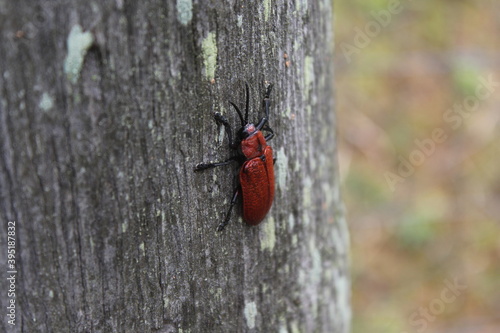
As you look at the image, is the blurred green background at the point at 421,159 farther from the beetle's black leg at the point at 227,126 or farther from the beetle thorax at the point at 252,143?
the beetle's black leg at the point at 227,126

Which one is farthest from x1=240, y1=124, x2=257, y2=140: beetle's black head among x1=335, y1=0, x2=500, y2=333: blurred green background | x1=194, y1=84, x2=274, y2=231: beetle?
x1=335, y1=0, x2=500, y2=333: blurred green background

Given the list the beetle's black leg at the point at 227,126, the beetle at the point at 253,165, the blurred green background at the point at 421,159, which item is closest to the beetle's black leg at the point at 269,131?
the beetle at the point at 253,165

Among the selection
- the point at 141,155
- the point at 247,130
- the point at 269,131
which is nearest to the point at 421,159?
the point at 269,131

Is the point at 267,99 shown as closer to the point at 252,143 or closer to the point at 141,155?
the point at 252,143

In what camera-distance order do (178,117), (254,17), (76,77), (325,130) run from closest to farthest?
(76,77) < (178,117) < (254,17) < (325,130)

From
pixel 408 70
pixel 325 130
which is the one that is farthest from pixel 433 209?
pixel 325 130

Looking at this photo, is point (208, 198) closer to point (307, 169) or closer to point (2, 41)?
point (307, 169)
